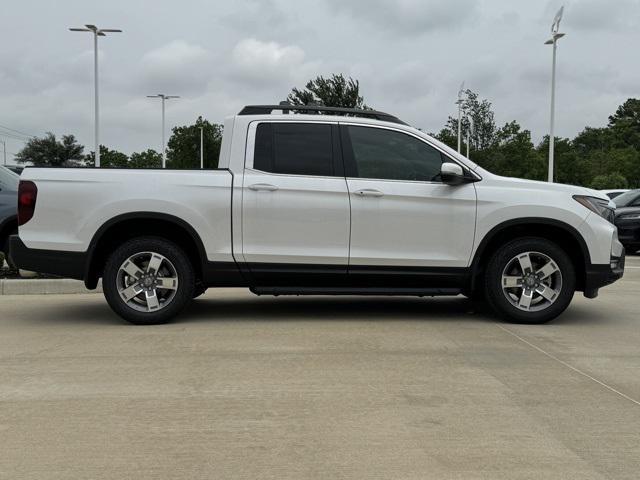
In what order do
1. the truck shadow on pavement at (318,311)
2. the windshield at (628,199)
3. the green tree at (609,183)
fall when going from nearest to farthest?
the truck shadow on pavement at (318,311), the windshield at (628,199), the green tree at (609,183)

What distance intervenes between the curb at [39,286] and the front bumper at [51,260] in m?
2.46

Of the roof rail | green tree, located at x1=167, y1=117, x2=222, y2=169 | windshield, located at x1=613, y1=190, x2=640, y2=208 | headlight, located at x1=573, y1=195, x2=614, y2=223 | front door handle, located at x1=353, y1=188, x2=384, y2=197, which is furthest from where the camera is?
green tree, located at x1=167, y1=117, x2=222, y2=169

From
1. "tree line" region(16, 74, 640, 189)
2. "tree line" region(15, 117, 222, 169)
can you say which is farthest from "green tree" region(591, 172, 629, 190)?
"tree line" region(15, 117, 222, 169)

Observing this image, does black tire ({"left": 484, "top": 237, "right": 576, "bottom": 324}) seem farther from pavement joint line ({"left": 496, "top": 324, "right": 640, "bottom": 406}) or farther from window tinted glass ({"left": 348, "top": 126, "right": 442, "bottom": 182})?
window tinted glass ({"left": 348, "top": 126, "right": 442, "bottom": 182})

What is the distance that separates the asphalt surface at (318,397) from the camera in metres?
3.37

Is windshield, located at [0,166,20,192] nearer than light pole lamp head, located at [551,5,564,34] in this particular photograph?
Yes

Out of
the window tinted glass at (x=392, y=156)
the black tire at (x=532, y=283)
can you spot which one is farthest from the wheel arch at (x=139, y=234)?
the black tire at (x=532, y=283)

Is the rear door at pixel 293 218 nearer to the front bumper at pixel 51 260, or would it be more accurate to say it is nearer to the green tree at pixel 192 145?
the front bumper at pixel 51 260

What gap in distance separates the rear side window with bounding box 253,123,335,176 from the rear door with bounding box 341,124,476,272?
0.23 meters

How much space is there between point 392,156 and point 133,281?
274 cm

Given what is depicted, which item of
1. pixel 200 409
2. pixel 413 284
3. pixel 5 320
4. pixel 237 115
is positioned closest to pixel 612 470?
pixel 200 409

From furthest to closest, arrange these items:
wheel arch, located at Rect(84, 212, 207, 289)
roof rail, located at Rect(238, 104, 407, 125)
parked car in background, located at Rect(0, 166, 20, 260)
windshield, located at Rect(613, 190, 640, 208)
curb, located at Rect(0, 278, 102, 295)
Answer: windshield, located at Rect(613, 190, 640, 208) < parked car in background, located at Rect(0, 166, 20, 260) < curb, located at Rect(0, 278, 102, 295) < roof rail, located at Rect(238, 104, 407, 125) < wheel arch, located at Rect(84, 212, 207, 289)

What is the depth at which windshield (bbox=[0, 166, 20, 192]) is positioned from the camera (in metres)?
9.71

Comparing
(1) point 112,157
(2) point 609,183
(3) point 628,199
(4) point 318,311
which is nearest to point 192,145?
(1) point 112,157
